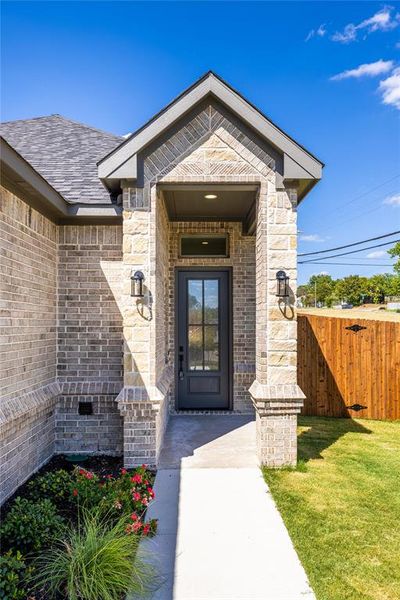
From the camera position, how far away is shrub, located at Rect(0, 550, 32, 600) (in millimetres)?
2373

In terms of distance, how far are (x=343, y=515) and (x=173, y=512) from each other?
5.43 ft

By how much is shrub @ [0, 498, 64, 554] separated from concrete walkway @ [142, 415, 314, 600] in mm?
786

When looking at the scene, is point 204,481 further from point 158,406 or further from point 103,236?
point 103,236

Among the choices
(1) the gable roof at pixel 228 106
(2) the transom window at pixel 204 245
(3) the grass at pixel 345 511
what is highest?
(1) the gable roof at pixel 228 106

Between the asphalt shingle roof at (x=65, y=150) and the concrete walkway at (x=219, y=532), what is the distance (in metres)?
3.83

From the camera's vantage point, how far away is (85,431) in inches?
214

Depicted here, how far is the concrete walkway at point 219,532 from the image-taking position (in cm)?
268

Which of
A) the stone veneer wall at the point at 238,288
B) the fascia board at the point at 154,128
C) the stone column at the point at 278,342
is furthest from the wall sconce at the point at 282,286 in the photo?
the stone veneer wall at the point at 238,288

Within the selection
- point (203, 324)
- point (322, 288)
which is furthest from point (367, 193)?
point (203, 324)

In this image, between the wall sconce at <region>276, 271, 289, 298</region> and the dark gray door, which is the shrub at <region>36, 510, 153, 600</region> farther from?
the dark gray door

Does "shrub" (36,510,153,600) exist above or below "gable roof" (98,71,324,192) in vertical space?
below

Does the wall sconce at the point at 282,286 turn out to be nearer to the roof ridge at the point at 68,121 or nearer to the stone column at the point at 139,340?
the stone column at the point at 139,340

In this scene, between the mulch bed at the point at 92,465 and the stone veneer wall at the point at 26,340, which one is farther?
the mulch bed at the point at 92,465

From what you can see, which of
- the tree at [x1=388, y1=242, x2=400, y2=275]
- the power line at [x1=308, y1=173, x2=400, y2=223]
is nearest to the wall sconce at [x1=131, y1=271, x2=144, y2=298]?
the power line at [x1=308, y1=173, x2=400, y2=223]
